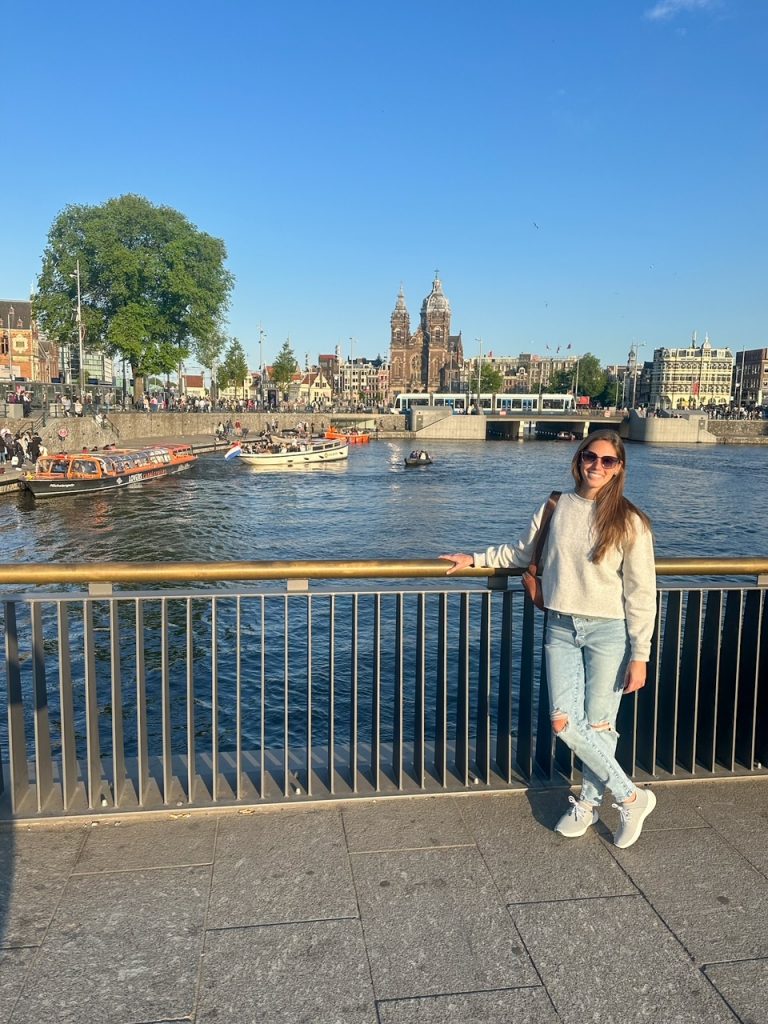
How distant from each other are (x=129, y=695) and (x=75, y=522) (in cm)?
1690

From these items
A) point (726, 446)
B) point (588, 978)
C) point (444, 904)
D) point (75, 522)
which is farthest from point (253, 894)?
point (726, 446)

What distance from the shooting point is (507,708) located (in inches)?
167

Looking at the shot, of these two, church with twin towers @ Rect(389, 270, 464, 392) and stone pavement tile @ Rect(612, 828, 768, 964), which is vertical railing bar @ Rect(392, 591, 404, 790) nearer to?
stone pavement tile @ Rect(612, 828, 768, 964)

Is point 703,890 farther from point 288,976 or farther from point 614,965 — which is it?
point 288,976

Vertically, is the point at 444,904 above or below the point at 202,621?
above

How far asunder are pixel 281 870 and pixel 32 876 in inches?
39.0

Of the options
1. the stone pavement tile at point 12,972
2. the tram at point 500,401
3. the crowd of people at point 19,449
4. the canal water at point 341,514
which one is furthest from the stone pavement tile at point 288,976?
the tram at point 500,401

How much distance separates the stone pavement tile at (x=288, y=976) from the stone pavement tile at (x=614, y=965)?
0.62m

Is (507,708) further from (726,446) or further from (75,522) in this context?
(726,446)

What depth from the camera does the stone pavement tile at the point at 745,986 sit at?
256 cm

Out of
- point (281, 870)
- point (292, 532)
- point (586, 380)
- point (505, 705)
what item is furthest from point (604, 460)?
point (586, 380)

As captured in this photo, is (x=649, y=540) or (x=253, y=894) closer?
(x=253, y=894)

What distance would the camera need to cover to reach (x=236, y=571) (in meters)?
3.81

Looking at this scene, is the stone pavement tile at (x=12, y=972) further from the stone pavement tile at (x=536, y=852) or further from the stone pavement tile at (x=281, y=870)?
the stone pavement tile at (x=536, y=852)
